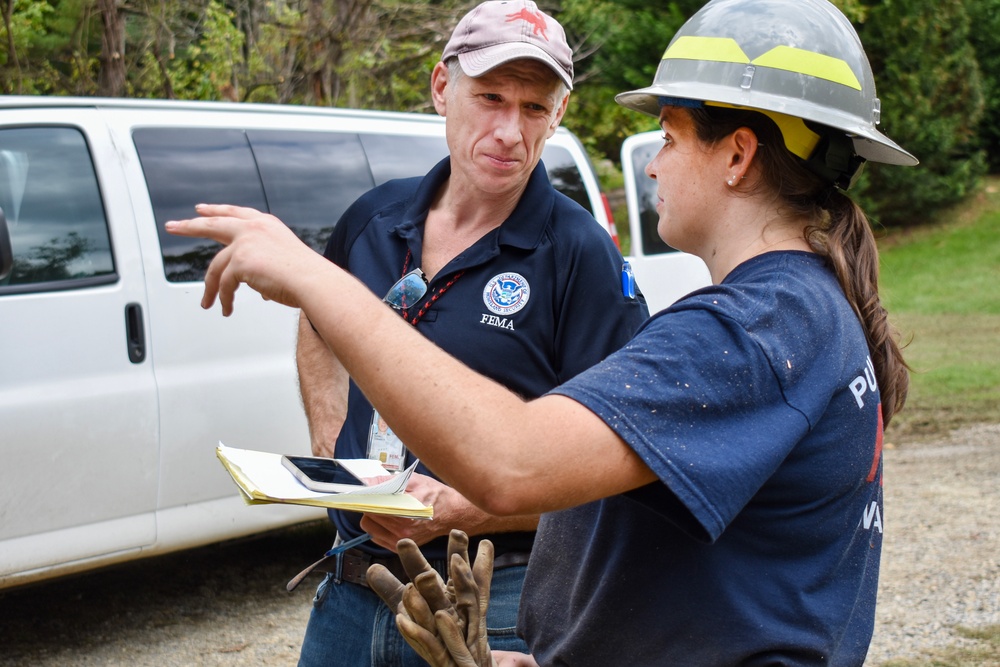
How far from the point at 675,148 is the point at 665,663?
2.43ft

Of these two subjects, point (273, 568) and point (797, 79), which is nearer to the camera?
point (797, 79)

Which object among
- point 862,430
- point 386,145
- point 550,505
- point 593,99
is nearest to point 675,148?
point 862,430

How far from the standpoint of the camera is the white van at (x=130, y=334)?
13.2 feet

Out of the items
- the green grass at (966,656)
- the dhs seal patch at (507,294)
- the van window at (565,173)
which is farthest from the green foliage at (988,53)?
the dhs seal patch at (507,294)

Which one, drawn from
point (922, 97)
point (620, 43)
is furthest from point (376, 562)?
point (922, 97)

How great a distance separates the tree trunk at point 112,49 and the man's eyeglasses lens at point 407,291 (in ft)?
24.8

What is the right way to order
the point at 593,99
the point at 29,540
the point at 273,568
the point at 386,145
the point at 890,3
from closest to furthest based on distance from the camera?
the point at 29,540, the point at 386,145, the point at 273,568, the point at 593,99, the point at 890,3

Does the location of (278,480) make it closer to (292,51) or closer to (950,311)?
(292,51)

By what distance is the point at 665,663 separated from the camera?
4.99ft

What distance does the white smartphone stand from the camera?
1797 millimetres

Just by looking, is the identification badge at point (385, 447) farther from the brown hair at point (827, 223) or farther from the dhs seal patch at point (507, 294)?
the brown hair at point (827, 223)

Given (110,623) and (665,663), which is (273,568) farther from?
(665,663)

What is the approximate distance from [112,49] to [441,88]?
7223 millimetres

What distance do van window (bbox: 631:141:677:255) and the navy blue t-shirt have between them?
192 inches
